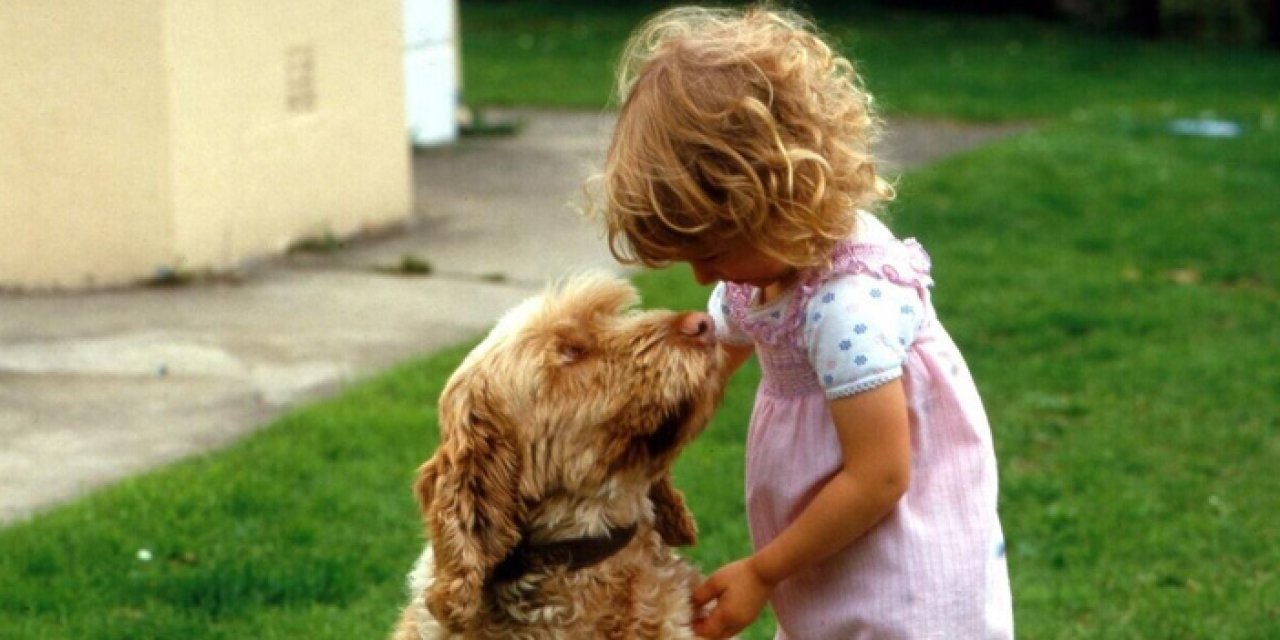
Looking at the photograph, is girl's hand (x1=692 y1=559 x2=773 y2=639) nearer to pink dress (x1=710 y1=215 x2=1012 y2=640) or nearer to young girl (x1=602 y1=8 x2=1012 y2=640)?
young girl (x1=602 y1=8 x2=1012 y2=640)

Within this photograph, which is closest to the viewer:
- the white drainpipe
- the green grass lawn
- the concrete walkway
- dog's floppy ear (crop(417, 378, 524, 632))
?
dog's floppy ear (crop(417, 378, 524, 632))

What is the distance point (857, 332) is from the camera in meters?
3.40

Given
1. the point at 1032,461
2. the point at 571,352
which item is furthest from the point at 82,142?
the point at 571,352

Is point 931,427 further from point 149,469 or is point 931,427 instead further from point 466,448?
point 149,469

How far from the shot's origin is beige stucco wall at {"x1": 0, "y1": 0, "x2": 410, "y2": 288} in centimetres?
823

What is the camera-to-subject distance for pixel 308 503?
584 centimetres

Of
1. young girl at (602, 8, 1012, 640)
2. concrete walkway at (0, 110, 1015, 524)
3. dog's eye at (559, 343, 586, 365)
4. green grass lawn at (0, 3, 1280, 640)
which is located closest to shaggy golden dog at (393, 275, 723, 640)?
dog's eye at (559, 343, 586, 365)

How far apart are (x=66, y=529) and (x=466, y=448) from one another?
2516 mm

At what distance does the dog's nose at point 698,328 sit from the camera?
348cm

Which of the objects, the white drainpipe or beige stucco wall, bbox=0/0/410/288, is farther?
the white drainpipe

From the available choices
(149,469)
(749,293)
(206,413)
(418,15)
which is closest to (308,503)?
(149,469)

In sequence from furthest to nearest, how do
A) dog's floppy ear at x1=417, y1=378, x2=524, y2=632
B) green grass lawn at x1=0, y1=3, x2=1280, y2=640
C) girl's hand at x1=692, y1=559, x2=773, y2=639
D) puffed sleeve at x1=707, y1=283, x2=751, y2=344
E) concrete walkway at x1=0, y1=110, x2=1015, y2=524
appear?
concrete walkway at x1=0, y1=110, x2=1015, y2=524
green grass lawn at x1=0, y1=3, x2=1280, y2=640
puffed sleeve at x1=707, y1=283, x2=751, y2=344
girl's hand at x1=692, y1=559, x2=773, y2=639
dog's floppy ear at x1=417, y1=378, x2=524, y2=632

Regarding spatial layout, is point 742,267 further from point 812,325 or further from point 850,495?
point 850,495

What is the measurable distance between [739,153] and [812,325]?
341 mm
